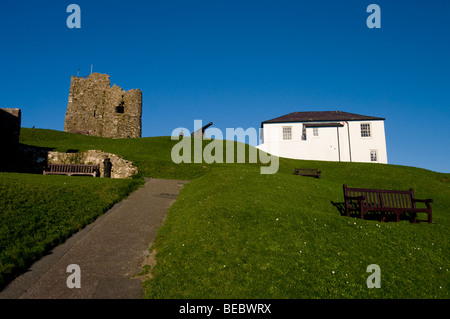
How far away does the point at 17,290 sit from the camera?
27.2 feet

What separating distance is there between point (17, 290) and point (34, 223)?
195 inches

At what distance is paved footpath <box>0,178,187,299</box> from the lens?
27.3 ft

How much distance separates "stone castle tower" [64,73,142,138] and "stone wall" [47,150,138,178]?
35.3 metres

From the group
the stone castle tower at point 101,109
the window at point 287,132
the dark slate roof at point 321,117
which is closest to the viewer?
the dark slate roof at point 321,117

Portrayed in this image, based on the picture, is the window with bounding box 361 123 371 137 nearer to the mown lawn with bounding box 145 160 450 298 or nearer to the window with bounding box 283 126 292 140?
the window with bounding box 283 126 292 140

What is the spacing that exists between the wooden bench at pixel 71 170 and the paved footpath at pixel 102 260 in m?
11.5

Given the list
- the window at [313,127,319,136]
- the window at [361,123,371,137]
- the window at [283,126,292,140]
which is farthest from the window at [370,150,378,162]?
the window at [283,126,292,140]

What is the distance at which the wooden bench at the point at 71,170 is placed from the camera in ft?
87.3

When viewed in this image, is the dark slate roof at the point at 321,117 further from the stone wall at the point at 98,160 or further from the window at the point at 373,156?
the stone wall at the point at 98,160

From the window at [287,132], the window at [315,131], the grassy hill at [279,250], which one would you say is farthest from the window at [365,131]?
the grassy hill at [279,250]

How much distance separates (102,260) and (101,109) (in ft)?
208

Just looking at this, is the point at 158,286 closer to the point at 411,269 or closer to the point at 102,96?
the point at 411,269

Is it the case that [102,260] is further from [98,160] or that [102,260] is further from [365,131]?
[365,131]

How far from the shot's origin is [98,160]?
31.3 meters
